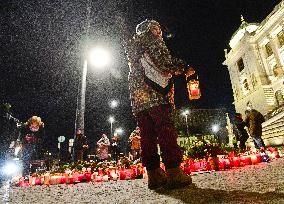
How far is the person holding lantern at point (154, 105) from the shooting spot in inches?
125

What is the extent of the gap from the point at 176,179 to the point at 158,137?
0.57 metres

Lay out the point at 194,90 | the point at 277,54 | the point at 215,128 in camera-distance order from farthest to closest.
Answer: the point at 215,128
the point at 277,54
the point at 194,90

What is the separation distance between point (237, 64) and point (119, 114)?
77.1 feet

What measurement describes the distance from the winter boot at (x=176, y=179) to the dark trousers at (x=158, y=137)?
0.20 feet

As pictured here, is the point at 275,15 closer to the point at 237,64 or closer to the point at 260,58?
the point at 260,58

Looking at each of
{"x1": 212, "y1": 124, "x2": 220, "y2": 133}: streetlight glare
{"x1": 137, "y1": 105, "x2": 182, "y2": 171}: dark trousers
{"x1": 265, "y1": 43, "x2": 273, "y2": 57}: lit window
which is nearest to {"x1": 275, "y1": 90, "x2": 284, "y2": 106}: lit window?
{"x1": 265, "y1": 43, "x2": 273, "y2": 57}: lit window

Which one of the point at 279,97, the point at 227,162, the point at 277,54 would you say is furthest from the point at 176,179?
the point at 277,54

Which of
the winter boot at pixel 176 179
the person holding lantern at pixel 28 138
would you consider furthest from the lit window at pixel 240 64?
the winter boot at pixel 176 179

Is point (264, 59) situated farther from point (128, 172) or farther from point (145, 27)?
point (145, 27)

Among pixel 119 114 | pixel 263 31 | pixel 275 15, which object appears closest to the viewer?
pixel 275 15

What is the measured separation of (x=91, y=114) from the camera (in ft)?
162

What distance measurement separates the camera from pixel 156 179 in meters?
3.29

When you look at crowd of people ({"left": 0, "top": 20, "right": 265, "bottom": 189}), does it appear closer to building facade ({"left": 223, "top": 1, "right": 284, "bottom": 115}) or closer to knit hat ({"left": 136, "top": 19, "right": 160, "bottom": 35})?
knit hat ({"left": 136, "top": 19, "right": 160, "bottom": 35})

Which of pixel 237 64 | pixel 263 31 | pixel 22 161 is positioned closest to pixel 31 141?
pixel 22 161
